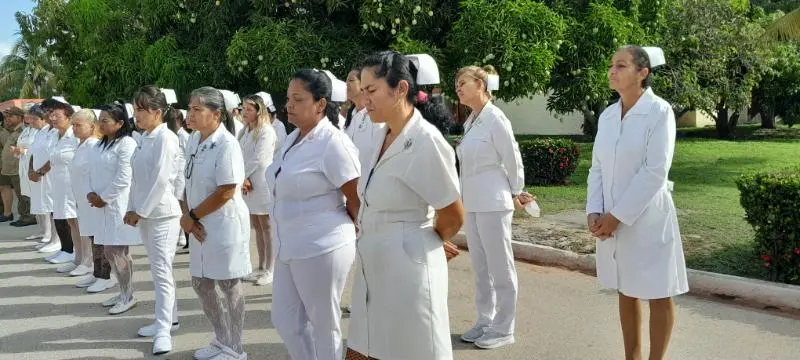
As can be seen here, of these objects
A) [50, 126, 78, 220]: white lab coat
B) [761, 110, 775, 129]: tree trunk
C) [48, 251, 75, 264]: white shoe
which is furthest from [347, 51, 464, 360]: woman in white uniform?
[761, 110, 775, 129]: tree trunk

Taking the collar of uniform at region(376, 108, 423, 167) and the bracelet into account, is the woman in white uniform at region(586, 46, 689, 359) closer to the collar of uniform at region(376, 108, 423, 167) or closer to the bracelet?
the collar of uniform at region(376, 108, 423, 167)

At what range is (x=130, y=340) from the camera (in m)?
5.23

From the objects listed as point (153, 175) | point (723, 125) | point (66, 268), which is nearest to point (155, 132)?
point (153, 175)

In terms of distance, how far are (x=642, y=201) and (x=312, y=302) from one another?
73.6 inches

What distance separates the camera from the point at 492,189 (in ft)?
15.6

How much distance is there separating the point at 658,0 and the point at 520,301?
33.9 ft

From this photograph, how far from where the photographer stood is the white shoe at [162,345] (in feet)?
15.9

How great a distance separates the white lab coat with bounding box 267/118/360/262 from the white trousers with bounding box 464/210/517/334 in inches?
57.8

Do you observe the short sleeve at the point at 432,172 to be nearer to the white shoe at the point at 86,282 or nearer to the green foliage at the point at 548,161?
the white shoe at the point at 86,282

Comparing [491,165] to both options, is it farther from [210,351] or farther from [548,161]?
[548,161]

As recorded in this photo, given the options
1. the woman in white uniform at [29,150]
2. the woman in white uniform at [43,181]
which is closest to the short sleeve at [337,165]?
the woman in white uniform at [43,181]

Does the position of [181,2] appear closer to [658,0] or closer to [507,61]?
[507,61]

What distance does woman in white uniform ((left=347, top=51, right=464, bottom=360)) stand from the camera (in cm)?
278

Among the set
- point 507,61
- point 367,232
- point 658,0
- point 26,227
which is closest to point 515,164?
point 367,232
